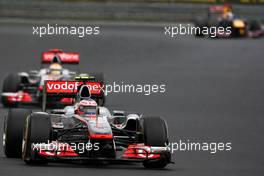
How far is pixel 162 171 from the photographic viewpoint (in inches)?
499

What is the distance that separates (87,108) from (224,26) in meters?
Answer: 30.6

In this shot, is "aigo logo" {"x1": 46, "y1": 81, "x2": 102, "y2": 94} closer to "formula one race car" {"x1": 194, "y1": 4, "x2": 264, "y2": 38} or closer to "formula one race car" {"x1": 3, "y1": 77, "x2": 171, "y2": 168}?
"formula one race car" {"x1": 3, "y1": 77, "x2": 171, "y2": 168}

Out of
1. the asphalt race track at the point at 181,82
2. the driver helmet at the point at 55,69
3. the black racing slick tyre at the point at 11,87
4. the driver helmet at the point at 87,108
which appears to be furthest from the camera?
the driver helmet at the point at 55,69

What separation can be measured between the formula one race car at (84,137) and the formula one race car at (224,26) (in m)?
28.7

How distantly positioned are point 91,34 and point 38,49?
4.80 meters

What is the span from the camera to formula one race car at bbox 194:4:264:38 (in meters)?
43.0

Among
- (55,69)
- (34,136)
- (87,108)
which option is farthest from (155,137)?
(55,69)

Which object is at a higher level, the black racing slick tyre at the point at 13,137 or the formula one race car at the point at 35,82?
the formula one race car at the point at 35,82

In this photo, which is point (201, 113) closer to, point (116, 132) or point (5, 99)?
point (5, 99)

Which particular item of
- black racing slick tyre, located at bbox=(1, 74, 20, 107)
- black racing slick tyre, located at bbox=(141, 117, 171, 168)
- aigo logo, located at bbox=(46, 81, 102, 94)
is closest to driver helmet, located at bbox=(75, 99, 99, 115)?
black racing slick tyre, located at bbox=(141, 117, 171, 168)

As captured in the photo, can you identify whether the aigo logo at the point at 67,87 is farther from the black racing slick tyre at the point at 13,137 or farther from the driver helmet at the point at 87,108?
the black racing slick tyre at the point at 13,137

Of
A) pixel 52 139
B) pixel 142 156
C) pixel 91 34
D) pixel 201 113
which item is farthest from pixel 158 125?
pixel 91 34

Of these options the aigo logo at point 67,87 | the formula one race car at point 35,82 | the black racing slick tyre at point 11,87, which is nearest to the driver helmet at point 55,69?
the formula one race car at point 35,82

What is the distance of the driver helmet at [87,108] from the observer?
13731 mm
